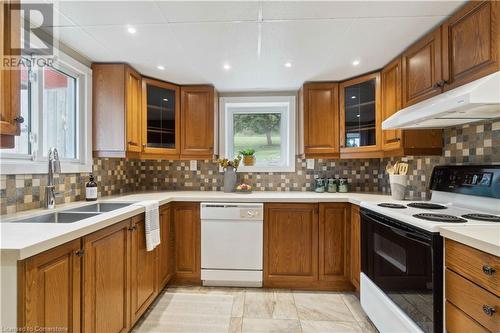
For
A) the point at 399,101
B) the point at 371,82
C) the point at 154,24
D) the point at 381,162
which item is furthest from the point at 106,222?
the point at 381,162

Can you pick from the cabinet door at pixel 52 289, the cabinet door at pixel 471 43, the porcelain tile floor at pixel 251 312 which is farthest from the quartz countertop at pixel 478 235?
the cabinet door at pixel 52 289

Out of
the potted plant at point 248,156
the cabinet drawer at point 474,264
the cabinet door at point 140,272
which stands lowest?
the cabinet door at point 140,272

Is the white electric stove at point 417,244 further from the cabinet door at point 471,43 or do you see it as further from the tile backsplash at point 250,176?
the cabinet door at point 471,43

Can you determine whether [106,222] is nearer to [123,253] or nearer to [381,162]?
[123,253]

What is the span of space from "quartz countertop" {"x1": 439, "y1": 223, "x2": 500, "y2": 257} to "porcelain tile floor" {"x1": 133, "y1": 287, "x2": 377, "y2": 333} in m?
1.11

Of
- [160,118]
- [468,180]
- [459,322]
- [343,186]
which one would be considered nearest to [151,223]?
[160,118]

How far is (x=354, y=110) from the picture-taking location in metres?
2.48

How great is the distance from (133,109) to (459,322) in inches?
106

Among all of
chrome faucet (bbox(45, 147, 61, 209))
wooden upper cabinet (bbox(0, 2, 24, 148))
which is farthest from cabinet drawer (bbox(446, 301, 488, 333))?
chrome faucet (bbox(45, 147, 61, 209))

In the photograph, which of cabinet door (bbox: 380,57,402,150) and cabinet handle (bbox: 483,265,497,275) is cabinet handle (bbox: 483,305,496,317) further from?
cabinet door (bbox: 380,57,402,150)

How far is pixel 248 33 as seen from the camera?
1687 mm

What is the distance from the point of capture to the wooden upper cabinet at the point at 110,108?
2.20 metres

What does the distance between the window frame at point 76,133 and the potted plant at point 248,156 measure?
157cm

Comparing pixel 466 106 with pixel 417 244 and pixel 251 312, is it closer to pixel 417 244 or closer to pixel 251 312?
pixel 417 244
